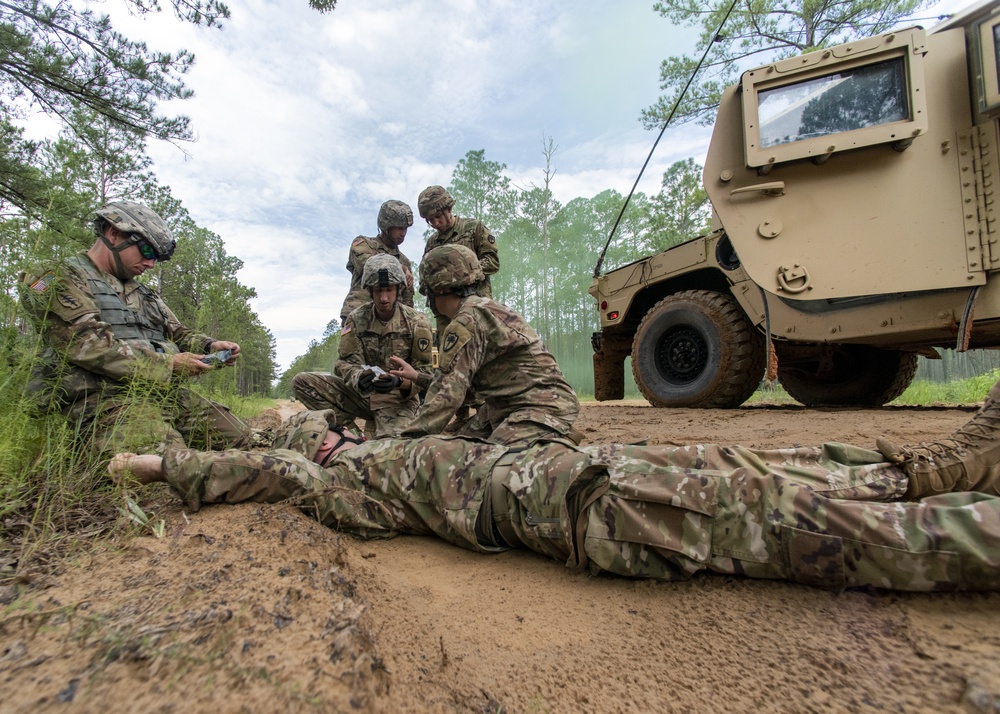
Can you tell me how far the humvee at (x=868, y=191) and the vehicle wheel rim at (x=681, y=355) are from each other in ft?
1.33

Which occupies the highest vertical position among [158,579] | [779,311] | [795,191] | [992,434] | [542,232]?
[542,232]

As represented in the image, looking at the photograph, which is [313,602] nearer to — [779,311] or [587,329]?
[779,311]

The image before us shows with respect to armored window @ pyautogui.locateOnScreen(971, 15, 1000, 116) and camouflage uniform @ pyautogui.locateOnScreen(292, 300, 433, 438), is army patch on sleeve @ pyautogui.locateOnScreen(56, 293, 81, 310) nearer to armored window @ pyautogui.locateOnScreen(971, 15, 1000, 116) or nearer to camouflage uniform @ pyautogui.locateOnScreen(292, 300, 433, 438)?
camouflage uniform @ pyautogui.locateOnScreen(292, 300, 433, 438)

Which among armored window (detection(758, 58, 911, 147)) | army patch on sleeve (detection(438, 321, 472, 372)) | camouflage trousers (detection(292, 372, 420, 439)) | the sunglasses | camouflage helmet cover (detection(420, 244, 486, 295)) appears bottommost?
camouflage trousers (detection(292, 372, 420, 439))

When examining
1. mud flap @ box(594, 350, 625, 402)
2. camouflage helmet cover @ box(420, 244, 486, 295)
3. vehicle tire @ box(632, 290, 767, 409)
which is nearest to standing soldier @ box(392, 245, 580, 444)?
camouflage helmet cover @ box(420, 244, 486, 295)

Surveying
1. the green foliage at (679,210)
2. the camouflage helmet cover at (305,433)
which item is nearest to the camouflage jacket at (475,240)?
the camouflage helmet cover at (305,433)

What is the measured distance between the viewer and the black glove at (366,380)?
349cm

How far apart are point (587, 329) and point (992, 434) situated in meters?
26.6

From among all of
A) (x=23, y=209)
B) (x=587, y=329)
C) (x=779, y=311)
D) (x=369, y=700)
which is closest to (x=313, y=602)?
(x=369, y=700)

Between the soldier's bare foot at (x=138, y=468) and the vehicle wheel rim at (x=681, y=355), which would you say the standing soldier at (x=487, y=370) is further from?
the vehicle wheel rim at (x=681, y=355)

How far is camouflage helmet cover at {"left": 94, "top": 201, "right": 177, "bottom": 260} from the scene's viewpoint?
236 cm

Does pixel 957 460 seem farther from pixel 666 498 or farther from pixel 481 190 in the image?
pixel 481 190

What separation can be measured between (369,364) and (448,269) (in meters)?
1.63

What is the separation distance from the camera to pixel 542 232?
24094mm
